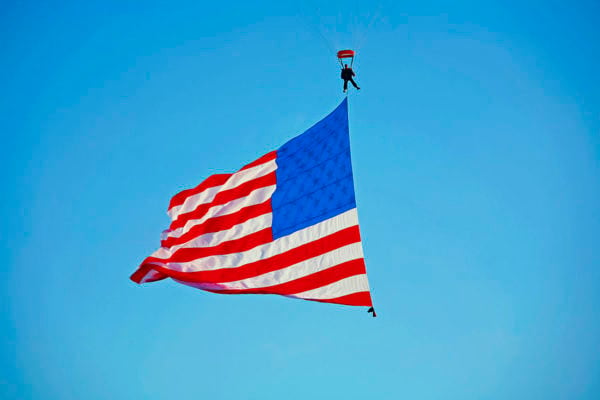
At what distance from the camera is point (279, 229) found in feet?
91.5

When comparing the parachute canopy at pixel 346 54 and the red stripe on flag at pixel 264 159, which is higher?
the parachute canopy at pixel 346 54

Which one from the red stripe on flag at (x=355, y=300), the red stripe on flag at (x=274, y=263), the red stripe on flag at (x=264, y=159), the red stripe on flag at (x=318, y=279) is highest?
the red stripe on flag at (x=264, y=159)

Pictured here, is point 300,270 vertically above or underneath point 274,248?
underneath

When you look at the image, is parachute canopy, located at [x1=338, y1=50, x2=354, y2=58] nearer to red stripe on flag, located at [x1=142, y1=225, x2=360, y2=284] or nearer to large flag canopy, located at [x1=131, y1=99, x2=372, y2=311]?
large flag canopy, located at [x1=131, y1=99, x2=372, y2=311]

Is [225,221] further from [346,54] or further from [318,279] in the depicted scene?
[346,54]

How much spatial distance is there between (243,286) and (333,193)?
13.0ft

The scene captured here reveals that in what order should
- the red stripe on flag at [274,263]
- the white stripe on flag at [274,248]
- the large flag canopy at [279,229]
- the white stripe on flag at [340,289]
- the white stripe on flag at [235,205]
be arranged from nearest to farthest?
the white stripe on flag at [340,289] < the large flag canopy at [279,229] < the red stripe on flag at [274,263] < the white stripe on flag at [274,248] < the white stripe on flag at [235,205]

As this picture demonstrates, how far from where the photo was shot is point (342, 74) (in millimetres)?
29281

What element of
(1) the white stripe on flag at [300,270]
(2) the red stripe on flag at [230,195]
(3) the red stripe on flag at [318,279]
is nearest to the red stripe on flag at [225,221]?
(2) the red stripe on flag at [230,195]

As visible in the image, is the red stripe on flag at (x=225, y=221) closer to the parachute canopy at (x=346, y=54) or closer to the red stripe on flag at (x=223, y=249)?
the red stripe on flag at (x=223, y=249)

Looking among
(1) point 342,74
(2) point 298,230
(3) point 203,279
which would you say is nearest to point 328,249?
(2) point 298,230

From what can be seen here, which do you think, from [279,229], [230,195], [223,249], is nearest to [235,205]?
[230,195]

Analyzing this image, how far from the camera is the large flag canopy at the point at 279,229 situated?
2592cm

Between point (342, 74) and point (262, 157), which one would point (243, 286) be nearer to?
point (262, 157)
